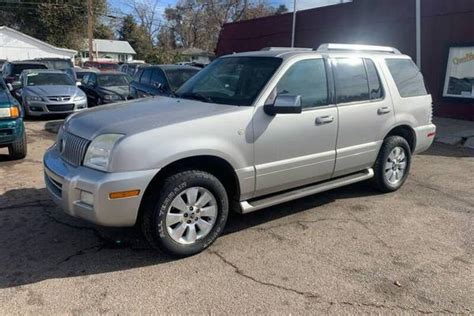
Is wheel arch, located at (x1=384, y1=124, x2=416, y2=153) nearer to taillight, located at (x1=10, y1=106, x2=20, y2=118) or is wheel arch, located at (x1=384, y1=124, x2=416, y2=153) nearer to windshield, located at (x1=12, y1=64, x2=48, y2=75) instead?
taillight, located at (x1=10, y1=106, x2=20, y2=118)

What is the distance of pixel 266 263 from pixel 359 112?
7.31 ft

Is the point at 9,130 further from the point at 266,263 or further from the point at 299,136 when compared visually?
the point at 266,263

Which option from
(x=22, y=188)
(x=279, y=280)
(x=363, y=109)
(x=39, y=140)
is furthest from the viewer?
(x=39, y=140)

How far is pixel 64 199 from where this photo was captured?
3.65 m

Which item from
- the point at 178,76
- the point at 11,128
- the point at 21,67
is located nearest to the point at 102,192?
the point at 11,128

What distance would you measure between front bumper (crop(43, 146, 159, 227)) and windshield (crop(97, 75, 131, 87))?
11114 mm

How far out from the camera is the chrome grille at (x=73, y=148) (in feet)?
12.1

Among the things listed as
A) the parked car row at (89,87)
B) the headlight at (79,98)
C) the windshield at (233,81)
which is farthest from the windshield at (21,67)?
the windshield at (233,81)

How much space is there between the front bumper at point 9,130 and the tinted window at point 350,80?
5134mm

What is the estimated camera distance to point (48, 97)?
11727mm

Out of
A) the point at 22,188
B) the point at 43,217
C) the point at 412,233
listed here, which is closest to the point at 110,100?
the point at 22,188

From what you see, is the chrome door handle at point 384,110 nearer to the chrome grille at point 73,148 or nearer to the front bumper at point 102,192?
the front bumper at point 102,192

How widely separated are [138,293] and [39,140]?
7093 millimetres

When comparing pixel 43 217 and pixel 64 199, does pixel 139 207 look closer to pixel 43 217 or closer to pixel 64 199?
pixel 64 199
